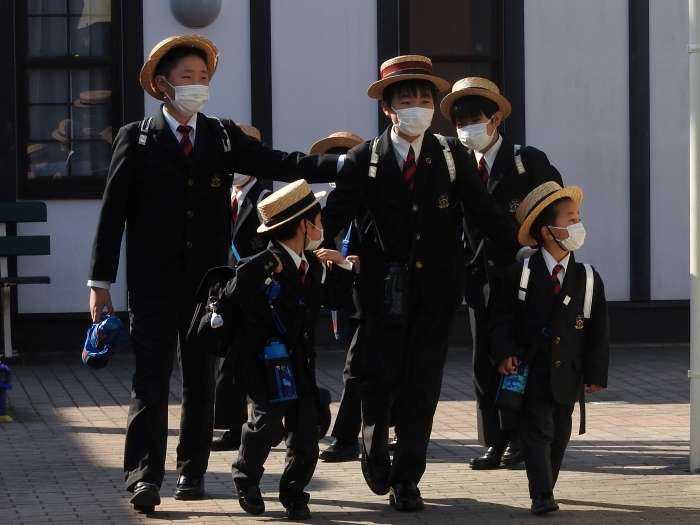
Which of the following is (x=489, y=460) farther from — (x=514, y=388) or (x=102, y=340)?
(x=102, y=340)

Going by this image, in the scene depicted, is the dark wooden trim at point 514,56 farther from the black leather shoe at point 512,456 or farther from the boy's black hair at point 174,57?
the boy's black hair at point 174,57

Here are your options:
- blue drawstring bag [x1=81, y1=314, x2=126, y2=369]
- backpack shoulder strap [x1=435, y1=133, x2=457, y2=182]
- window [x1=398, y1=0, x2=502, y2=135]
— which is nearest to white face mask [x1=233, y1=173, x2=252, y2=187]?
backpack shoulder strap [x1=435, y1=133, x2=457, y2=182]

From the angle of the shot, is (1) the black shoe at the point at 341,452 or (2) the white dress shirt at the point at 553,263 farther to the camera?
(1) the black shoe at the point at 341,452

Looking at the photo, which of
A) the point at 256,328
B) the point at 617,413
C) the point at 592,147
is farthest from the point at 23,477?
the point at 592,147

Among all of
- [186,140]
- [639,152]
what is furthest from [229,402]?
[639,152]

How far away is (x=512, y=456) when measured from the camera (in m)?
8.64

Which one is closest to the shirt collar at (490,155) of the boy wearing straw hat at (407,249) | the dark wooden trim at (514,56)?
the boy wearing straw hat at (407,249)

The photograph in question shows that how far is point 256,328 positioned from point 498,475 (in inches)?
69.6

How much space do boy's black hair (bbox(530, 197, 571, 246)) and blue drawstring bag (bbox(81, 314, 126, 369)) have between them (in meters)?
1.88

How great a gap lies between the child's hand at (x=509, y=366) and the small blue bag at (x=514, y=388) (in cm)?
4

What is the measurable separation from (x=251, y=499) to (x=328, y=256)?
109cm

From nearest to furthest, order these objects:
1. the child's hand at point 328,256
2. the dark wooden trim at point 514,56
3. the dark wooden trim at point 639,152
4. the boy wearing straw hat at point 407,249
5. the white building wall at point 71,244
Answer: the child's hand at point 328,256, the boy wearing straw hat at point 407,249, the white building wall at point 71,244, the dark wooden trim at point 514,56, the dark wooden trim at point 639,152

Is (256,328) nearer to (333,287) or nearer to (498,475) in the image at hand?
(333,287)

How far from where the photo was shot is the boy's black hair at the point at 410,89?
298 inches
